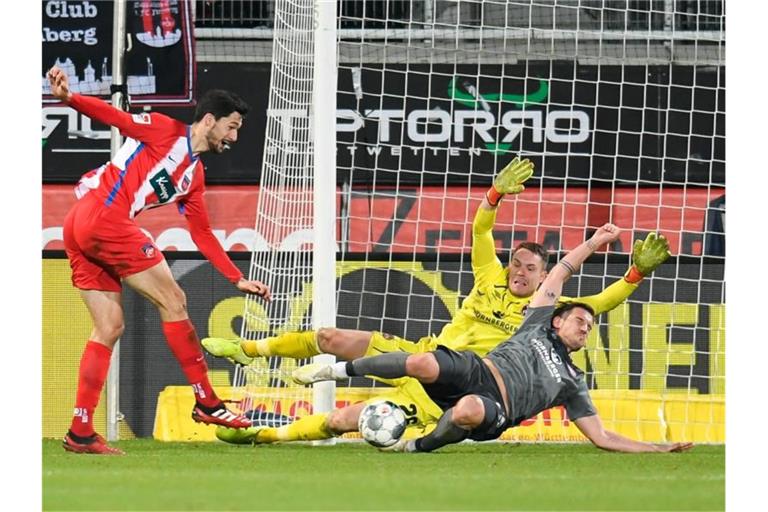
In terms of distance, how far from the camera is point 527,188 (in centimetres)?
987

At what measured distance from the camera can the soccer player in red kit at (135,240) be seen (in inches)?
289

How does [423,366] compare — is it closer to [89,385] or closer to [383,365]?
[383,365]

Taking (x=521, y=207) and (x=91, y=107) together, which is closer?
(x=91, y=107)

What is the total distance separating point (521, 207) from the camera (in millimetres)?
9922

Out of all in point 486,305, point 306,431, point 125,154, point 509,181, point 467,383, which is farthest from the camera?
point 486,305

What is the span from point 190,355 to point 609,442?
85.6 inches

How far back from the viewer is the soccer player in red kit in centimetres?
734

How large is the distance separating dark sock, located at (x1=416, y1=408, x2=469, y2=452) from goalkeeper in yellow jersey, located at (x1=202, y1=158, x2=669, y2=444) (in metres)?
0.51

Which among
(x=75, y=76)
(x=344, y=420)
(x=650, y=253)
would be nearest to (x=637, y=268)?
(x=650, y=253)

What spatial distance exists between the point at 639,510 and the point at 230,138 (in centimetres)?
328

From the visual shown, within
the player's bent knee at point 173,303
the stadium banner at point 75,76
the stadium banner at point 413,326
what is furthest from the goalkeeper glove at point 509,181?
the stadium banner at point 75,76
